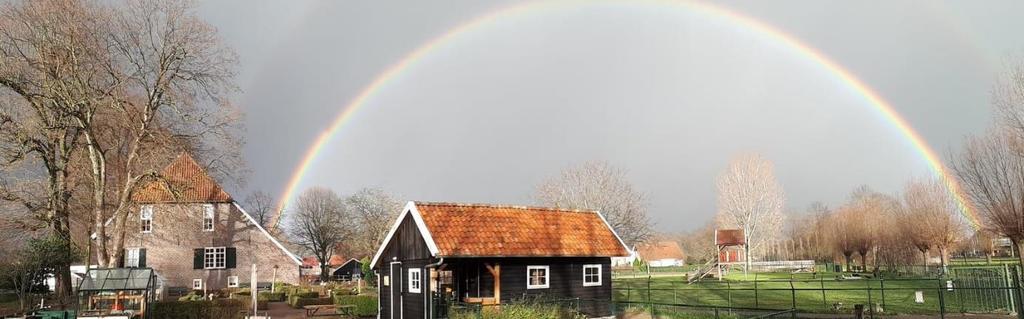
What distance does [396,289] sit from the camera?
25062 millimetres

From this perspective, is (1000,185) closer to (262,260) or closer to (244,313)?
(244,313)

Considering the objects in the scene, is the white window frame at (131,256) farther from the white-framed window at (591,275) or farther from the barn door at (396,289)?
the white-framed window at (591,275)

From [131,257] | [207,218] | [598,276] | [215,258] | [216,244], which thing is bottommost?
[598,276]

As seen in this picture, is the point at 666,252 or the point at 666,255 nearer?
the point at 666,255

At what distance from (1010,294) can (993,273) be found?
276cm

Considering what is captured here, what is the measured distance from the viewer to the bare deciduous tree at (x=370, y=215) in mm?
74625

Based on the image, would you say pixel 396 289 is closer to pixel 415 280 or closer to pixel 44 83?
pixel 415 280

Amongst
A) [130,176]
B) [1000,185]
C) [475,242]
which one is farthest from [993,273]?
[130,176]

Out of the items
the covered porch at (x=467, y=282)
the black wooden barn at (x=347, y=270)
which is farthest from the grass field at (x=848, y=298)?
the black wooden barn at (x=347, y=270)

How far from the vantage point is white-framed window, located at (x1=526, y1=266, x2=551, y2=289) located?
2417 cm

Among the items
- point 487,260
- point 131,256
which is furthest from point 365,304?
point 131,256

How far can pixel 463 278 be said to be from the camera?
24.4 m

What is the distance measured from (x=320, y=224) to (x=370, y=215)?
7.18m

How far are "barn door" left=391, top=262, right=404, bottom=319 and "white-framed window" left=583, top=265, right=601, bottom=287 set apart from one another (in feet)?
21.4
